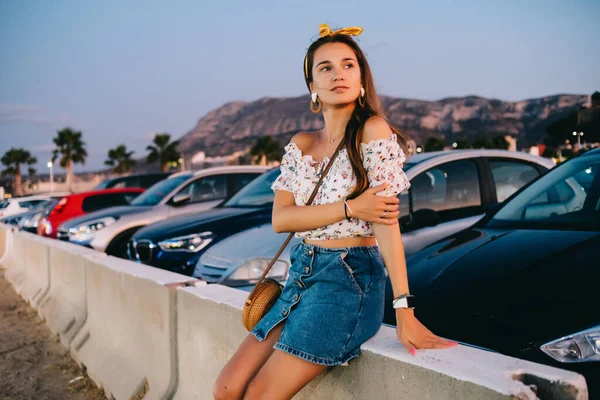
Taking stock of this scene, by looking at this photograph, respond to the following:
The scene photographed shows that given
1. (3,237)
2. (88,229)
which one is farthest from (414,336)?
(3,237)

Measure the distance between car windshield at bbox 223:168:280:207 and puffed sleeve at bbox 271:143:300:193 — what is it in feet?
13.1

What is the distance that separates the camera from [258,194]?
7.00m

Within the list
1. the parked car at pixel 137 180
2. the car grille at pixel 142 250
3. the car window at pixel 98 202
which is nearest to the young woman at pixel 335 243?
the car grille at pixel 142 250

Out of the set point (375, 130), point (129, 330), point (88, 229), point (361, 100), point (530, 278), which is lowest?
point (129, 330)

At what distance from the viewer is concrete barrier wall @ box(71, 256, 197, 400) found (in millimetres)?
3562

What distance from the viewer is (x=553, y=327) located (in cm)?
228

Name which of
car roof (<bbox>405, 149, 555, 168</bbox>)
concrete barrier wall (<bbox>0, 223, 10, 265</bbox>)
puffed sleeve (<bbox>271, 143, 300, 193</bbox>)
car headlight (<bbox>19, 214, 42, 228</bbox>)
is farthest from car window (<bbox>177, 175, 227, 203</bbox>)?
car headlight (<bbox>19, 214, 42, 228</bbox>)

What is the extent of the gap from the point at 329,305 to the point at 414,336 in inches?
13.2

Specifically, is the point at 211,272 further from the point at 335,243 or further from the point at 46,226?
the point at 46,226

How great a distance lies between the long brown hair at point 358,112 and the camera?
2381 mm

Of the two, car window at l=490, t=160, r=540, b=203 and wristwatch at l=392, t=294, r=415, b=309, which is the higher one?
car window at l=490, t=160, r=540, b=203

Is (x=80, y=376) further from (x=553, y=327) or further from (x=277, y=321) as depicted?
(x=553, y=327)

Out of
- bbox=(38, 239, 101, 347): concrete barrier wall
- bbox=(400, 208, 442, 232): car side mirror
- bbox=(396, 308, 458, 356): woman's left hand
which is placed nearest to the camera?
bbox=(396, 308, 458, 356): woman's left hand

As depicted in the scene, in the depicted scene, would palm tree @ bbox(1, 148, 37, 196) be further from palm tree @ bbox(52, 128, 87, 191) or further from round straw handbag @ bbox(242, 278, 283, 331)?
round straw handbag @ bbox(242, 278, 283, 331)
